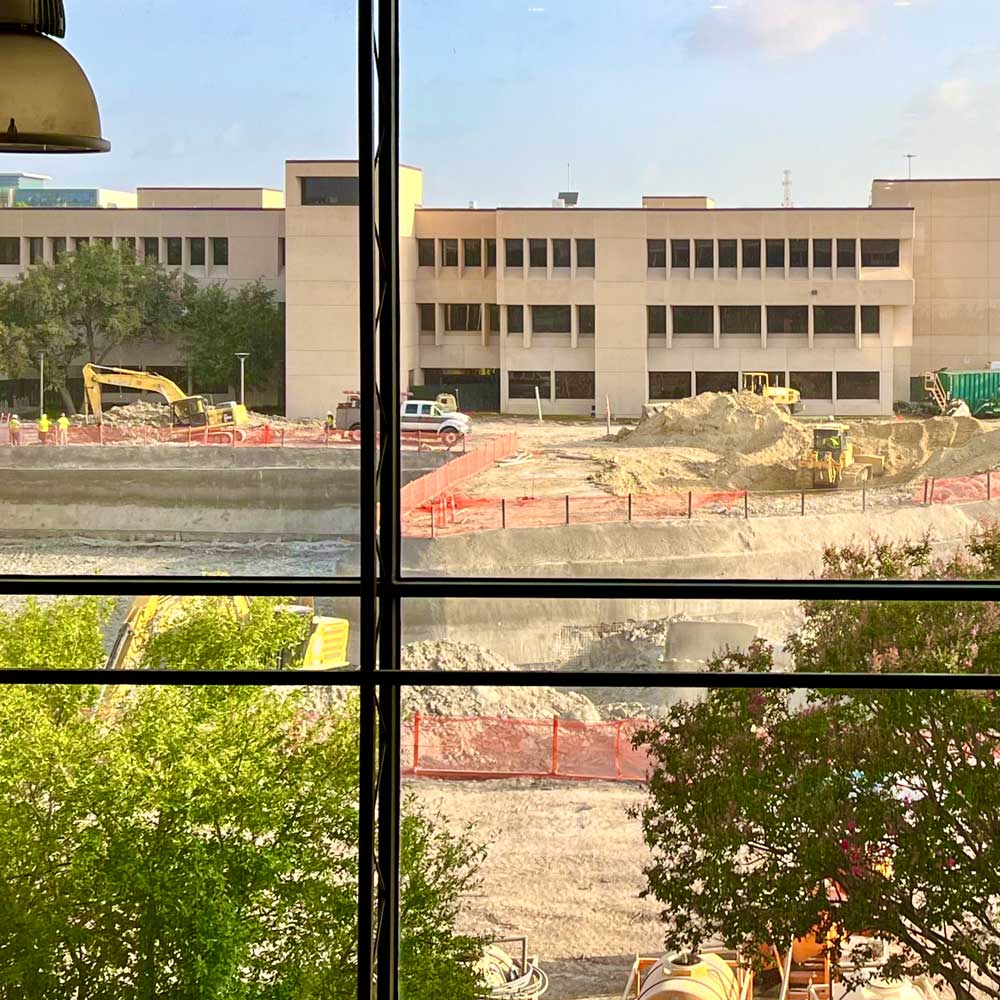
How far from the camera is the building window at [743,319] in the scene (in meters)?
4.96

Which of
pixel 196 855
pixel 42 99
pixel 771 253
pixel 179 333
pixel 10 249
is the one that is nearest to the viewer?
pixel 42 99

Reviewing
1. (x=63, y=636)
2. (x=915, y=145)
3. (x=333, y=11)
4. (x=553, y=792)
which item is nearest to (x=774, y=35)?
(x=915, y=145)

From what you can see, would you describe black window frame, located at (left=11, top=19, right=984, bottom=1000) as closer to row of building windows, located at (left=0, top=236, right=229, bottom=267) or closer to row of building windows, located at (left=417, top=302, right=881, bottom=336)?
row of building windows, located at (left=417, top=302, right=881, bottom=336)

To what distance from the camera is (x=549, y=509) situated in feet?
24.9

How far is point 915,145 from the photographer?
8.59 m

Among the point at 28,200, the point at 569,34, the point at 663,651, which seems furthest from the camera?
the point at 569,34

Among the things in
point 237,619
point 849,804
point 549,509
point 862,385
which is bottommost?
point 849,804

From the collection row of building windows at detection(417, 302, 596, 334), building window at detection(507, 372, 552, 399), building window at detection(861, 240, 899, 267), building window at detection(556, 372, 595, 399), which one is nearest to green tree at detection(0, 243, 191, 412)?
row of building windows at detection(417, 302, 596, 334)

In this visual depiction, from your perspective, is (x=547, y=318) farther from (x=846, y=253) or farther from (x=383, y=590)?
(x=383, y=590)

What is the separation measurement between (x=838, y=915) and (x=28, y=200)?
5.27m

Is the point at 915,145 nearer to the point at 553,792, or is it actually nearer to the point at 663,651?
the point at 663,651

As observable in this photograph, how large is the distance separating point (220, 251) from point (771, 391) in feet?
8.10

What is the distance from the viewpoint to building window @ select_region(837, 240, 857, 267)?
537cm

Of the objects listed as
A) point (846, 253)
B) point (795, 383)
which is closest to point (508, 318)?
point (795, 383)
